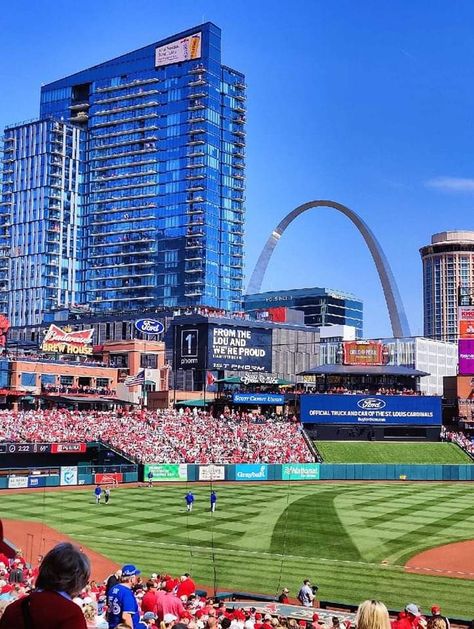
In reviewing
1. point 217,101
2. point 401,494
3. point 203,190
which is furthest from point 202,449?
point 217,101

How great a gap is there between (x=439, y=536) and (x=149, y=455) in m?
31.7

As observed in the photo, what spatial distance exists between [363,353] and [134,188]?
294 feet

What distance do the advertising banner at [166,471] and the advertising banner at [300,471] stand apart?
953 centimetres

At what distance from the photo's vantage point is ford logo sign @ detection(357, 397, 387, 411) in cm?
8681

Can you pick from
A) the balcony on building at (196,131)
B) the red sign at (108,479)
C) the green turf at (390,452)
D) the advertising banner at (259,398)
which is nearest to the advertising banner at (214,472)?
the red sign at (108,479)

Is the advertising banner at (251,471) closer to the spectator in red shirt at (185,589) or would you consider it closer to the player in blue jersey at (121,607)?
the spectator in red shirt at (185,589)

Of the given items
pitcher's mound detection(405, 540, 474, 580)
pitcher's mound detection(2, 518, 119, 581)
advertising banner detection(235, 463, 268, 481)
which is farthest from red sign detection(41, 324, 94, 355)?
pitcher's mound detection(405, 540, 474, 580)

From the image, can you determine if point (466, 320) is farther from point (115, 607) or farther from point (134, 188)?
point (134, 188)

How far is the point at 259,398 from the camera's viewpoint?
306 ft

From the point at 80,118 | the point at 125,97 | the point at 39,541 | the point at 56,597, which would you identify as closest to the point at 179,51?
the point at 125,97

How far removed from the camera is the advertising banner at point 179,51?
546ft

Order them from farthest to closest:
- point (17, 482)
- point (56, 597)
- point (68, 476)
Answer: point (68, 476)
point (17, 482)
point (56, 597)

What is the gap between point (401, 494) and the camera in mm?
59750

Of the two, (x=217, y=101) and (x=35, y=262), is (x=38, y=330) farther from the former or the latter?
(x=217, y=101)
